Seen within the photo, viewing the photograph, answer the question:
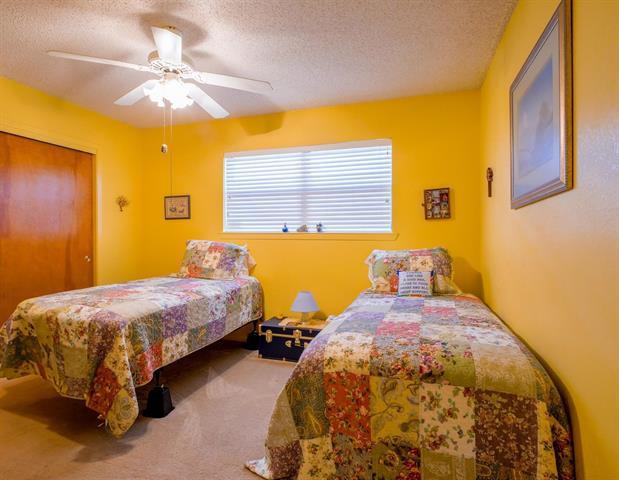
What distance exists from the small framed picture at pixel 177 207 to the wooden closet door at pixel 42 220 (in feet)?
2.47

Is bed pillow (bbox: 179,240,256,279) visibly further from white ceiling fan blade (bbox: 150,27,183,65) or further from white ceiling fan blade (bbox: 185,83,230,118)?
white ceiling fan blade (bbox: 150,27,183,65)

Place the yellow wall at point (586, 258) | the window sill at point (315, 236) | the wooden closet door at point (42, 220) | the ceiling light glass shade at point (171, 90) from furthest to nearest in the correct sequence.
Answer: the window sill at point (315, 236), the wooden closet door at point (42, 220), the ceiling light glass shade at point (171, 90), the yellow wall at point (586, 258)

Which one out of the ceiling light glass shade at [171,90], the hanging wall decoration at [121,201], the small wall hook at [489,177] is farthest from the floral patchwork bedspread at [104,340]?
the small wall hook at [489,177]

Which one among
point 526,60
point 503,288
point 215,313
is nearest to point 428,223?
point 503,288

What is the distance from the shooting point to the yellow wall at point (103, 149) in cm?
287

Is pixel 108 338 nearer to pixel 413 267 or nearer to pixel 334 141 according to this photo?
pixel 413 267

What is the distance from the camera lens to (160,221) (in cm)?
403

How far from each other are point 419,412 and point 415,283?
1.40 meters

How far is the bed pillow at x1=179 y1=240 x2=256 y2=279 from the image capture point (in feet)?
10.8

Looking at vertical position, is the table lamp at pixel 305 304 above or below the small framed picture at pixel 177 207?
below

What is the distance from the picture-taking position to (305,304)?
121 inches

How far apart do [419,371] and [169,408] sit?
1681 mm

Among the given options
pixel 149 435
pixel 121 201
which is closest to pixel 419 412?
pixel 149 435

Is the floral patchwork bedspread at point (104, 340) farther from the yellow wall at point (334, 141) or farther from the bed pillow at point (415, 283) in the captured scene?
the bed pillow at point (415, 283)
